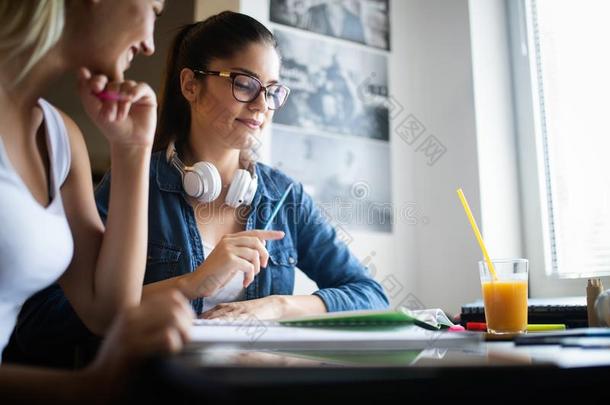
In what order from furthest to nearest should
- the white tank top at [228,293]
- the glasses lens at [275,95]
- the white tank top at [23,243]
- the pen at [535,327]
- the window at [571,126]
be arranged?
1. the window at [571,126]
2. the glasses lens at [275,95]
3. the white tank top at [228,293]
4. the pen at [535,327]
5. the white tank top at [23,243]

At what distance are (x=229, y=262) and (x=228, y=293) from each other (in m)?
0.27

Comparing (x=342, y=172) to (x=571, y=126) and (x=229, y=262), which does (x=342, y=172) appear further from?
(x=229, y=262)

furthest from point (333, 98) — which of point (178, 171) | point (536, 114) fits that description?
point (178, 171)

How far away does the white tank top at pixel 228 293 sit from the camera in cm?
119

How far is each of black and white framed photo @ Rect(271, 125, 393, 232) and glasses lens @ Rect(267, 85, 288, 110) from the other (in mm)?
611

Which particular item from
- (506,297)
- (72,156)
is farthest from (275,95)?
(506,297)

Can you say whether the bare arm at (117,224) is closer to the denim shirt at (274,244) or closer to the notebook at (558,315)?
the denim shirt at (274,244)

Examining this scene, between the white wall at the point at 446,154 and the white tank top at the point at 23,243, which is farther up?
the white wall at the point at 446,154

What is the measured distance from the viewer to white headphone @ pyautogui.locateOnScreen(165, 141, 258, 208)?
1207 millimetres

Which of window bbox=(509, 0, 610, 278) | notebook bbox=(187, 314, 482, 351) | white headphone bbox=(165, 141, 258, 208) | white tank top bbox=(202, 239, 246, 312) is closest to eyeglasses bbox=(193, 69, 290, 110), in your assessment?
white headphone bbox=(165, 141, 258, 208)

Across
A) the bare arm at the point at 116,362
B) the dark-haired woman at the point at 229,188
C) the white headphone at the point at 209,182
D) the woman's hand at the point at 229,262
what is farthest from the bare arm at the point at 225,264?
the bare arm at the point at 116,362

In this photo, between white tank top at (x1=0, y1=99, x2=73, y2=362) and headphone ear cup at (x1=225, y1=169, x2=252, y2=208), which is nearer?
white tank top at (x1=0, y1=99, x2=73, y2=362)

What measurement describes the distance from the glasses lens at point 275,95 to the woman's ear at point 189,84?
0.63 ft

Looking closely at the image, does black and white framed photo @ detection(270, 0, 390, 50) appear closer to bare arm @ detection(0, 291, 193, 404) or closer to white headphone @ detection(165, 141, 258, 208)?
white headphone @ detection(165, 141, 258, 208)
